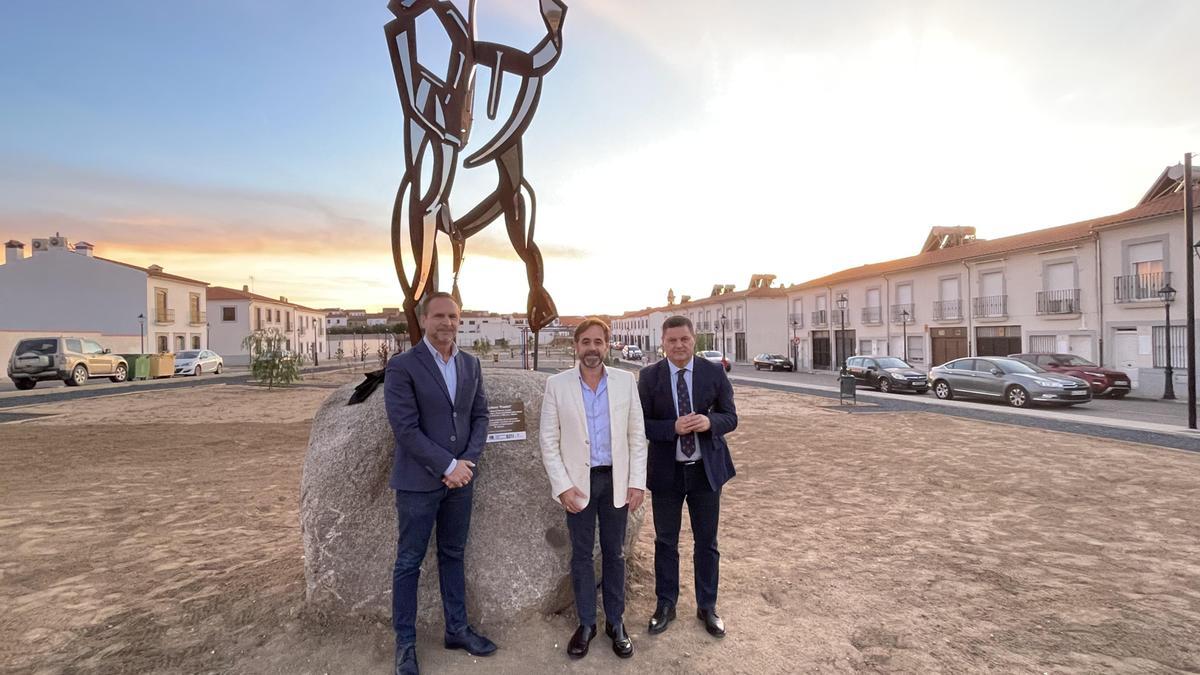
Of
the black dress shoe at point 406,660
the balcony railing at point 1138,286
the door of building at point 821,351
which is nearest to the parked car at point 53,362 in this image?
the black dress shoe at point 406,660

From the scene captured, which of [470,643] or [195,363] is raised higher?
[195,363]

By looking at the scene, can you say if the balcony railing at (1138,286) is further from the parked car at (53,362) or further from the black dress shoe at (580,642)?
the parked car at (53,362)

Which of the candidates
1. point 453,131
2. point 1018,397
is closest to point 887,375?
point 1018,397

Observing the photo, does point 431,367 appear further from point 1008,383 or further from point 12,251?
point 12,251

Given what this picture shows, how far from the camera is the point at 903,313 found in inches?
1160

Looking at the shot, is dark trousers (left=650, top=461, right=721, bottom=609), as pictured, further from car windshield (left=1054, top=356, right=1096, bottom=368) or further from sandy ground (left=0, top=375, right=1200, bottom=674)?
car windshield (left=1054, top=356, right=1096, bottom=368)

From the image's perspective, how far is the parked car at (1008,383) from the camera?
13.8 metres

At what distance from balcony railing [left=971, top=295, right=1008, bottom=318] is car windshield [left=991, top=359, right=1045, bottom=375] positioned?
11184 millimetres

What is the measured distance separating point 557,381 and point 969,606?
2.94 m

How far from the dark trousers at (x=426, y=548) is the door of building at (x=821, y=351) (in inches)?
1474

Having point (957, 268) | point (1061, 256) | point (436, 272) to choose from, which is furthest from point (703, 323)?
point (436, 272)

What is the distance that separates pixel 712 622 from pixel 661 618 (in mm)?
288

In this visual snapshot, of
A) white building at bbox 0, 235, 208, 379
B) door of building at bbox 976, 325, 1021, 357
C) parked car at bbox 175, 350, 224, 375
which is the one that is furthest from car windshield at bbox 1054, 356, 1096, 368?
white building at bbox 0, 235, 208, 379

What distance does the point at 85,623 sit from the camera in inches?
131
